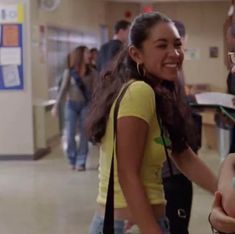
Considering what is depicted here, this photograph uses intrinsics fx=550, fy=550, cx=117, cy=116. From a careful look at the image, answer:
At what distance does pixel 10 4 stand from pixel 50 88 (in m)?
1.85

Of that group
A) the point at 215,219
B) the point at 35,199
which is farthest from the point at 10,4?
the point at 215,219

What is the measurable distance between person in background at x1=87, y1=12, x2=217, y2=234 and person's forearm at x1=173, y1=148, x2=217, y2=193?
0.11m

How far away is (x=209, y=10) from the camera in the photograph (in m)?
12.2

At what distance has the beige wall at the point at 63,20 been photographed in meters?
7.34

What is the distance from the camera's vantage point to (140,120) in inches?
58.5

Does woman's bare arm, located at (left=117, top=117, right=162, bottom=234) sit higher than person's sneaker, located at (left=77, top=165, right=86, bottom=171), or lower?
higher

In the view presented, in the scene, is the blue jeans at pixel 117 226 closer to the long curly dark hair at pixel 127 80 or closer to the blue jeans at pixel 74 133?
the long curly dark hair at pixel 127 80

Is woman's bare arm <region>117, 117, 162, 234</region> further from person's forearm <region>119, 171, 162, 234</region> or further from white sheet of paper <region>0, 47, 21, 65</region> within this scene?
white sheet of paper <region>0, 47, 21, 65</region>

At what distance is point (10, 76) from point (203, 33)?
20.6 ft

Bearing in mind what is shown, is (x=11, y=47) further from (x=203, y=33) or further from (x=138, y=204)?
(x=203, y=33)

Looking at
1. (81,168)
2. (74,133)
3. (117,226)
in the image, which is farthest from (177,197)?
(74,133)

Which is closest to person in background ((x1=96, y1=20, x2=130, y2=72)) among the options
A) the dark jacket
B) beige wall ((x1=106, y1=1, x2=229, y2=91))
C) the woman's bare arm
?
the dark jacket

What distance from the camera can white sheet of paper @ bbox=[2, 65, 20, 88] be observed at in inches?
278

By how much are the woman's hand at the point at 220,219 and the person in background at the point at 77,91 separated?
5302mm
